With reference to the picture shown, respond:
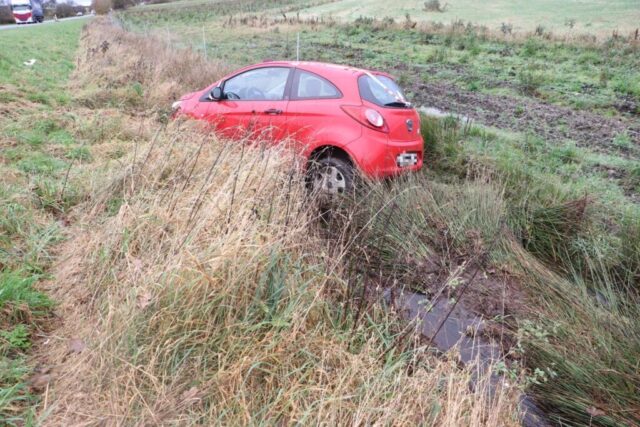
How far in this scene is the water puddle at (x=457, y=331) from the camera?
270 centimetres

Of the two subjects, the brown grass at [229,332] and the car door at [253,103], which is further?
the car door at [253,103]

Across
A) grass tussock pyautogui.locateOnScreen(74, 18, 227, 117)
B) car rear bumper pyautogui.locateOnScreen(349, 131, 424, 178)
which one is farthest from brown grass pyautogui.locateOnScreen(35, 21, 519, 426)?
grass tussock pyautogui.locateOnScreen(74, 18, 227, 117)

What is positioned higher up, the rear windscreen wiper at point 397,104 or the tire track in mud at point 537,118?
the rear windscreen wiper at point 397,104

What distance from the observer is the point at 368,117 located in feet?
16.5

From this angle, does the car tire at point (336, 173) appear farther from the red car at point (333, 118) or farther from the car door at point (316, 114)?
the car door at point (316, 114)

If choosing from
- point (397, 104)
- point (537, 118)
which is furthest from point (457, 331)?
point (537, 118)

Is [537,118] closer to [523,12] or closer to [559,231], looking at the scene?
[559,231]

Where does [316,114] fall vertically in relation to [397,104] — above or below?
below

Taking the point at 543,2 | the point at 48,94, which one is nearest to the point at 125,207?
the point at 48,94

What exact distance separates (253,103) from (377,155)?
203cm

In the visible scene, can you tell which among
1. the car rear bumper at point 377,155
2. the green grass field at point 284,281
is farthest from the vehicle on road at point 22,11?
the car rear bumper at point 377,155

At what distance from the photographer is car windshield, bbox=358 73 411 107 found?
206 inches

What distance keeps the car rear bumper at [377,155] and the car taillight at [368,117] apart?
81 millimetres

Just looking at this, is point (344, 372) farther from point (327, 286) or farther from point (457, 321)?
point (457, 321)
